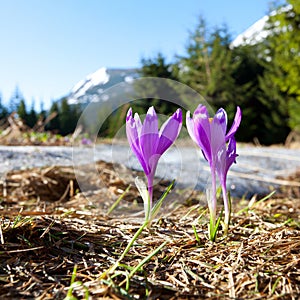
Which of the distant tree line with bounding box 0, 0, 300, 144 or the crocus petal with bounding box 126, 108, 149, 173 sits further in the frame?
the distant tree line with bounding box 0, 0, 300, 144

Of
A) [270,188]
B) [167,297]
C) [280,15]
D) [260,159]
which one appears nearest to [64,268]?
[167,297]

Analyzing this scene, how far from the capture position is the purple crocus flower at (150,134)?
2.93ft

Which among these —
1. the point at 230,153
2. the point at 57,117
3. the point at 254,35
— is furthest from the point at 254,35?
the point at 230,153

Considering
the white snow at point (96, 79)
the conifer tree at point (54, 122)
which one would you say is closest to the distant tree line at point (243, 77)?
the conifer tree at point (54, 122)

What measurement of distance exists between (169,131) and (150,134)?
5 cm

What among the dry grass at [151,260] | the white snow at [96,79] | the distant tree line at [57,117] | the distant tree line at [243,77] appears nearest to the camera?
the dry grass at [151,260]

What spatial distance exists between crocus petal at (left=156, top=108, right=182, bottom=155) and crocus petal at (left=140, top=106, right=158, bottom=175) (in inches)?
0.5

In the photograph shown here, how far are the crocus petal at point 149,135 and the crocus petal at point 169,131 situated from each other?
0.5 inches

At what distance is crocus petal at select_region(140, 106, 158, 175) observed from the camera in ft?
2.94

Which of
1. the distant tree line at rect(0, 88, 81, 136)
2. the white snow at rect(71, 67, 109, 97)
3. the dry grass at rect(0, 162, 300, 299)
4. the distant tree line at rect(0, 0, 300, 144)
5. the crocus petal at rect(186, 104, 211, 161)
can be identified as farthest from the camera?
the distant tree line at rect(0, 0, 300, 144)

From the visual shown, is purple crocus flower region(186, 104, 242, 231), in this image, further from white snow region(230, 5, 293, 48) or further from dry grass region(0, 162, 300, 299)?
white snow region(230, 5, 293, 48)

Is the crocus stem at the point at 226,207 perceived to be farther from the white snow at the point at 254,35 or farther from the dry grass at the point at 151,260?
the white snow at the point at 254,35

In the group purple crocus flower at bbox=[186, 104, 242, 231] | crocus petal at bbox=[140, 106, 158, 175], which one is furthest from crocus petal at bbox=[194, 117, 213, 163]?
crocus petal at bbox=[140, 106, 158, 175]

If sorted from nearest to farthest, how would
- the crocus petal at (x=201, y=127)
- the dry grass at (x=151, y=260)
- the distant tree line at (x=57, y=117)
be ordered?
1. the dry grass at (x=151, y=260)
2. the crocus petal at (x=201, y=127)
3. the distant tree line at (x=57, y=117)
